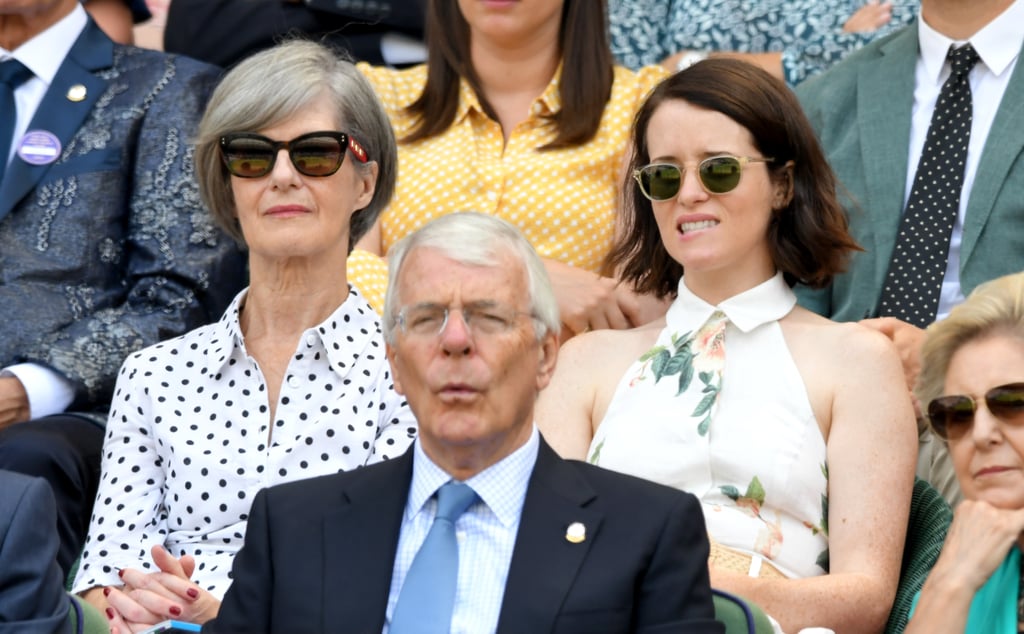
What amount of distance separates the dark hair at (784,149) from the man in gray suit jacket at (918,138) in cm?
32

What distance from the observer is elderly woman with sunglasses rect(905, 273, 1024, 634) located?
11.1ft

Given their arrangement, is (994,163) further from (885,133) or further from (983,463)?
(983,463)

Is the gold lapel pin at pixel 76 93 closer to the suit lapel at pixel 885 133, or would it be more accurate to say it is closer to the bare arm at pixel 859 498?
the suit lapel at pixel 885 133

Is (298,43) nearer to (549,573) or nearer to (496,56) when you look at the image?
(496,56)

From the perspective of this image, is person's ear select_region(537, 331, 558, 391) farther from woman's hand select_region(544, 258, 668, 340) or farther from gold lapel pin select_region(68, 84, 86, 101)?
gold lapel pin select_region(68, 84, 86, 101)

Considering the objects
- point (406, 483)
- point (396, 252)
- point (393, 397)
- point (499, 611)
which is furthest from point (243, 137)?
point (499, 611)

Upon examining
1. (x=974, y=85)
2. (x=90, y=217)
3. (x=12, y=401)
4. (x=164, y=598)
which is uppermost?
(x=974, y=85)

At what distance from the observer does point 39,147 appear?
200 inches

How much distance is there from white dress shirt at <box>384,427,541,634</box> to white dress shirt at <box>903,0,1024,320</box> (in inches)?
80.3

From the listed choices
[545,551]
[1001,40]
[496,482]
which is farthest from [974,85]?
[545,551]

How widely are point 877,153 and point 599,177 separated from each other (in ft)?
2.58

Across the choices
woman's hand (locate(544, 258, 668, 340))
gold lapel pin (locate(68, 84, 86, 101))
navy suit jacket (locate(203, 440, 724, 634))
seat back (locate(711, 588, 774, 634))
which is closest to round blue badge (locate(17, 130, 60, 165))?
gold lapel pin (locate(68, 84, 86, 101))

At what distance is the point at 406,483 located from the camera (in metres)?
3.14

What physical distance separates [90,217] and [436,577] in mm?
2358
